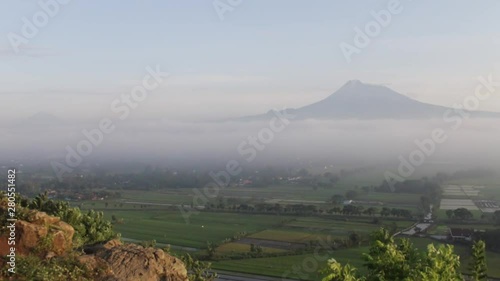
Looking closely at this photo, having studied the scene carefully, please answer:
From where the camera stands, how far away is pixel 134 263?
8.09 metres

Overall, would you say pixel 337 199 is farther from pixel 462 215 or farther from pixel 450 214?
pixel 462 215

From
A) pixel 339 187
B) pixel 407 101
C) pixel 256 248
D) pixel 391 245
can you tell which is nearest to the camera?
pixel 391 245

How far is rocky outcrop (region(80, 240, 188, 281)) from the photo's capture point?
25.7 ft

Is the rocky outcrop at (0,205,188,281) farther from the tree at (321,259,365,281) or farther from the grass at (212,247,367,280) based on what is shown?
the grass at (212,247,367,280)

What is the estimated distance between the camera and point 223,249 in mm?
31500

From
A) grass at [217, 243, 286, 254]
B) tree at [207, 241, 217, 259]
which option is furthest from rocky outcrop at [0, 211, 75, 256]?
grass at [217, 243, 286, 254]

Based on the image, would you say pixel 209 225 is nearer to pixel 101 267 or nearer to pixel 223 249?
pixel 223 249

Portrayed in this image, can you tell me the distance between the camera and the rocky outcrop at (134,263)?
7848 millimetres

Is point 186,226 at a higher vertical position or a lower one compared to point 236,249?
higher

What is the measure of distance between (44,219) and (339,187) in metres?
65.9

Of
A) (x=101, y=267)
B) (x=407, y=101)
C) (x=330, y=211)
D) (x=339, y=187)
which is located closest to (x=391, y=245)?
(x=101, y=267)

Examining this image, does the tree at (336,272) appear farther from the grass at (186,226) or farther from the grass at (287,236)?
the grass at (186,226)

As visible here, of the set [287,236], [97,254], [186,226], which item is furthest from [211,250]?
[97,254]

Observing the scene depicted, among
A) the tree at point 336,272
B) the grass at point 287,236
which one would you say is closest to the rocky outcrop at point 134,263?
the tree at point 336,272
